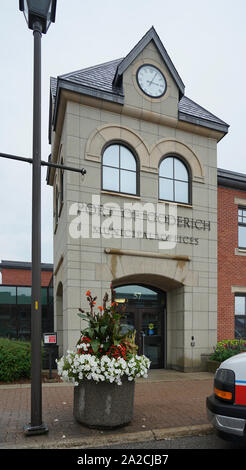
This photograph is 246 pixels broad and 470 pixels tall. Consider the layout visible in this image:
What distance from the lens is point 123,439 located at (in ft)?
18.5

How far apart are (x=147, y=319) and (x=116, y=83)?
782 cm

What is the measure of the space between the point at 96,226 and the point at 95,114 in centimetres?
346

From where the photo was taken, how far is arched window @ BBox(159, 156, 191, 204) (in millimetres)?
13055

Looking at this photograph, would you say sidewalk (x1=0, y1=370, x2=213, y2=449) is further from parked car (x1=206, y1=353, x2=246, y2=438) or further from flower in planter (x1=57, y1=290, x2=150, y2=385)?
parked car (x1=206, y1=353, x2=246, y2=438)

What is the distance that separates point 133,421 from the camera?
6.43m

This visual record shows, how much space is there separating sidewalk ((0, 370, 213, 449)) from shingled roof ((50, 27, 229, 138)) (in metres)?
8.25

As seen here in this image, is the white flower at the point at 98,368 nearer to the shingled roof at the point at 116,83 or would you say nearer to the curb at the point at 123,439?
the curb at the point at 123,439

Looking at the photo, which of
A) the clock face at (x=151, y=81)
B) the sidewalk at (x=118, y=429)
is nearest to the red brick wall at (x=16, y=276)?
the clock face at (x=151, y=81)

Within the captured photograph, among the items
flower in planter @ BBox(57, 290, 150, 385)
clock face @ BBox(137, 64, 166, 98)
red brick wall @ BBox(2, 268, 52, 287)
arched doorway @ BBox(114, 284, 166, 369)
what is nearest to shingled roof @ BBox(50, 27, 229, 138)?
clock face @ BBox(137, 64, 166, 98)

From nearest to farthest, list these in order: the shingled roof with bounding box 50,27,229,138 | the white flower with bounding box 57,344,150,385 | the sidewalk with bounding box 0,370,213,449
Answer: the sidewalk with bounding box 0,370,213,449, the white flower with bounding box 57,344,150,385, the shingled roof with bounding box 50,27,229,138

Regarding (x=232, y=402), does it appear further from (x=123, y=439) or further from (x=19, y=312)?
(x=19, y=312)
